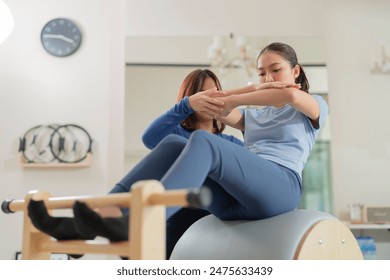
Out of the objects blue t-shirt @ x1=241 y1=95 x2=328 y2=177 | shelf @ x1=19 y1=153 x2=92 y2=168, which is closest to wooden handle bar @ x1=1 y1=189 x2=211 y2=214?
blue t-shirt @ x1=241 y1=95 x2=328 y2=177

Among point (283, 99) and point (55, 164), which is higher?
point (283, 99)

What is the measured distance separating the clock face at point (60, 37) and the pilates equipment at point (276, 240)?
1854mm

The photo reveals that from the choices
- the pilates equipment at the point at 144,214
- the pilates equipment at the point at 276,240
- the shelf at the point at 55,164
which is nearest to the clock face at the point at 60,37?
the shelf at the point at 55,164

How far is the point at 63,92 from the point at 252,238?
193 centimetres

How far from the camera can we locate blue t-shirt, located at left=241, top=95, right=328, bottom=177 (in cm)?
135

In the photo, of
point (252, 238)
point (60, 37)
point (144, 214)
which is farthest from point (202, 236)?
point (60, 37)

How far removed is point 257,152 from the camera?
1.38 metres

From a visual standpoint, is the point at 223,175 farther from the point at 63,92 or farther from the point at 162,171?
the point at 63,92

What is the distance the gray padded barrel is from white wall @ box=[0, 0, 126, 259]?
1499 mm

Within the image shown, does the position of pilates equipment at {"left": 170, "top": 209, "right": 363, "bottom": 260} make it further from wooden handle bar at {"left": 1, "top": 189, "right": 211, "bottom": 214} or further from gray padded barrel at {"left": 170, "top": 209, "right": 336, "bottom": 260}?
wooden handle bar at {"left": 1, "top": 189, "right": 211, "bottom": 214}

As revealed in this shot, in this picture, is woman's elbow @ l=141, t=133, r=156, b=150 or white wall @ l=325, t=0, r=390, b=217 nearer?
woman's elbow @ l=141, t=133, r=156, b=150

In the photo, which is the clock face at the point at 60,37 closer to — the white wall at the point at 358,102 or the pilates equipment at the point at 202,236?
the white wall at the point at 358,102
